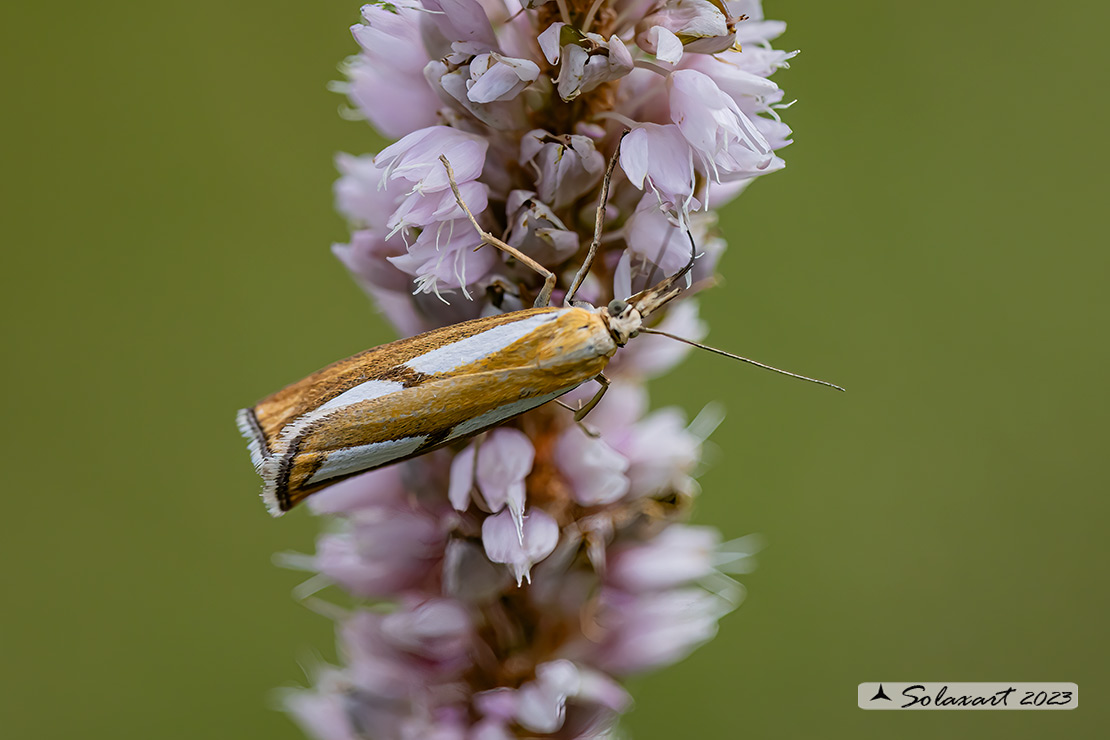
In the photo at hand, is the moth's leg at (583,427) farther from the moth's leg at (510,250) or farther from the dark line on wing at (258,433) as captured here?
the dark line on wing at (258,433)

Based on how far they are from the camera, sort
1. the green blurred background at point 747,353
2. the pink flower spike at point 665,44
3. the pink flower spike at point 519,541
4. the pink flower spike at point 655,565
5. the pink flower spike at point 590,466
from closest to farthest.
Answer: the pink flower spike at point 665,44 < the pink flower spike at point 519,541 < the pink flower spike at point 590,466 < the pink flower spike at point 655,565 < the green blurred background at point 747,353

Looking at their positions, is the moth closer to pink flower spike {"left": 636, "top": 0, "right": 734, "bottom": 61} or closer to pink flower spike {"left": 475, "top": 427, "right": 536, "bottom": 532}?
pink flower spike {"left": 475, "top": 427, "right": 536, "bottom": 532}

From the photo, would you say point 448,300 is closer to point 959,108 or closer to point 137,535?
point 137,535

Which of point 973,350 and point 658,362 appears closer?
point 658,362

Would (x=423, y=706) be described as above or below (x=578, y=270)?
below

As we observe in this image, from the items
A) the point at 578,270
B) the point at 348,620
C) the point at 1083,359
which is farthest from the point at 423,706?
the point at 1083,359

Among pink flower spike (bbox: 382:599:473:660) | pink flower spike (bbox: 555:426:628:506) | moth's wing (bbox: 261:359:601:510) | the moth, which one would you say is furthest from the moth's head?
pink flower spike (bbox: 382:599:473:660)

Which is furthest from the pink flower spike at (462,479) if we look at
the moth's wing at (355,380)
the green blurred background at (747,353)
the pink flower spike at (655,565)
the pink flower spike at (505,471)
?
the green blurred background at (747,353)
